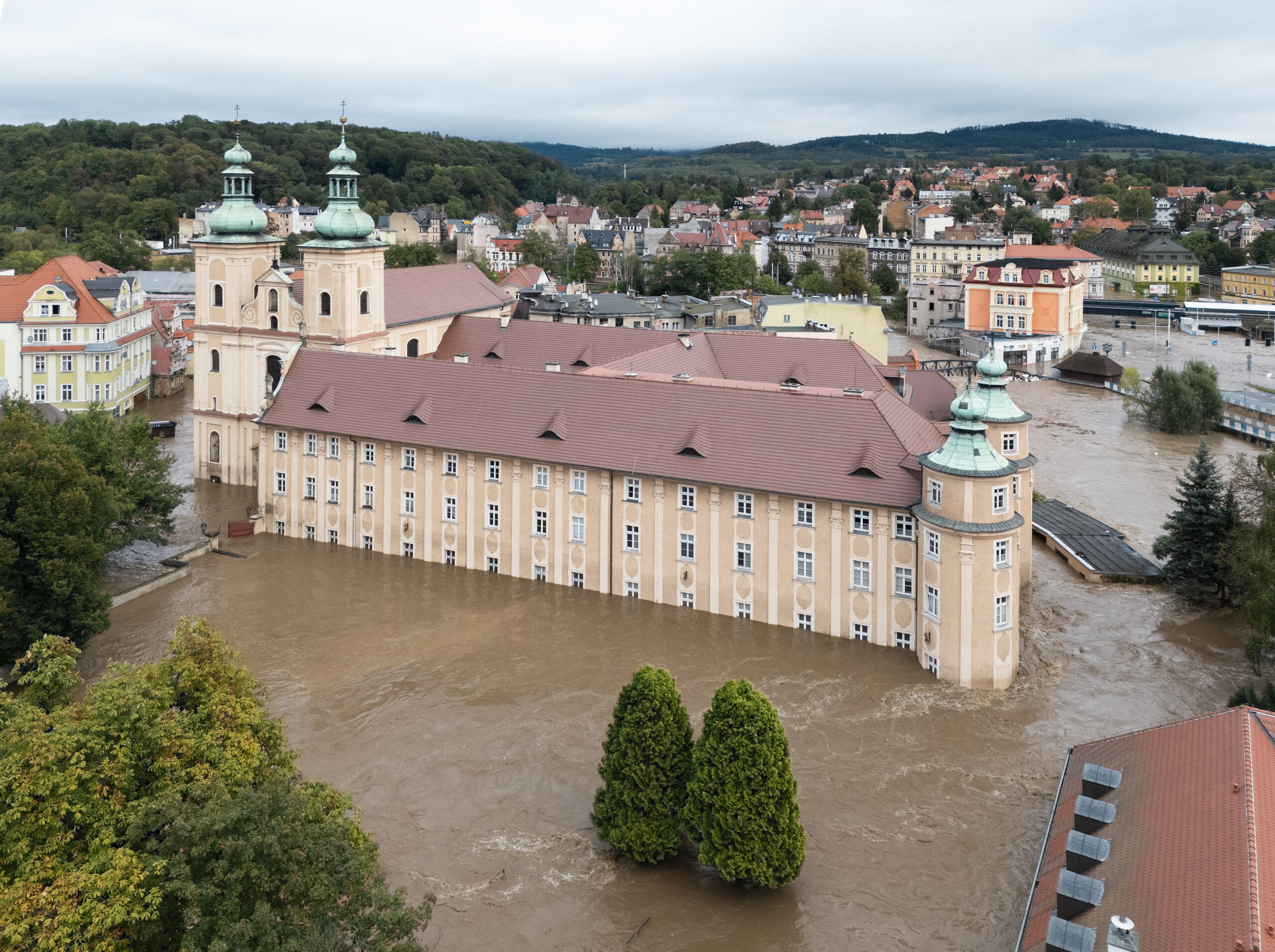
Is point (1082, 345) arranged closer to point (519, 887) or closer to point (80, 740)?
point (519, 887)

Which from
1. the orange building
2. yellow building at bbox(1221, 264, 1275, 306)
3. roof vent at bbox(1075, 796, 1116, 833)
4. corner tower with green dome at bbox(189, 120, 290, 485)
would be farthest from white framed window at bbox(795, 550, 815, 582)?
yellow building at bbox(1221, 264, 1275, 306)

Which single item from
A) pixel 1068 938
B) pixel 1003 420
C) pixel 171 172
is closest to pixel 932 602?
pixel 1003 420

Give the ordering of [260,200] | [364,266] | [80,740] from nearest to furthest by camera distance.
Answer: [80,740]
[364,266]
[260,200]

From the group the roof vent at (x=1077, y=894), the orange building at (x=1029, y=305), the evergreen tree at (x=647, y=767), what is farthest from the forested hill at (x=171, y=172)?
the roof vent at (x=1077, y=894)

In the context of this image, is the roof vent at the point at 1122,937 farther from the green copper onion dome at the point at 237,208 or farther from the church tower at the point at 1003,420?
the green copper onion dome at the point at 237,208

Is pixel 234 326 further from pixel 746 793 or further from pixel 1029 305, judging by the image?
pixel 1029 305

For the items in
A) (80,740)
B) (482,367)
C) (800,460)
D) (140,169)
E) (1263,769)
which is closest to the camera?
(80,740)

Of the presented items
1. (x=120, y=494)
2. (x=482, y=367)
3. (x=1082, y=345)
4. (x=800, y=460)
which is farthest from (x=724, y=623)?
(x=1082, y=345)
